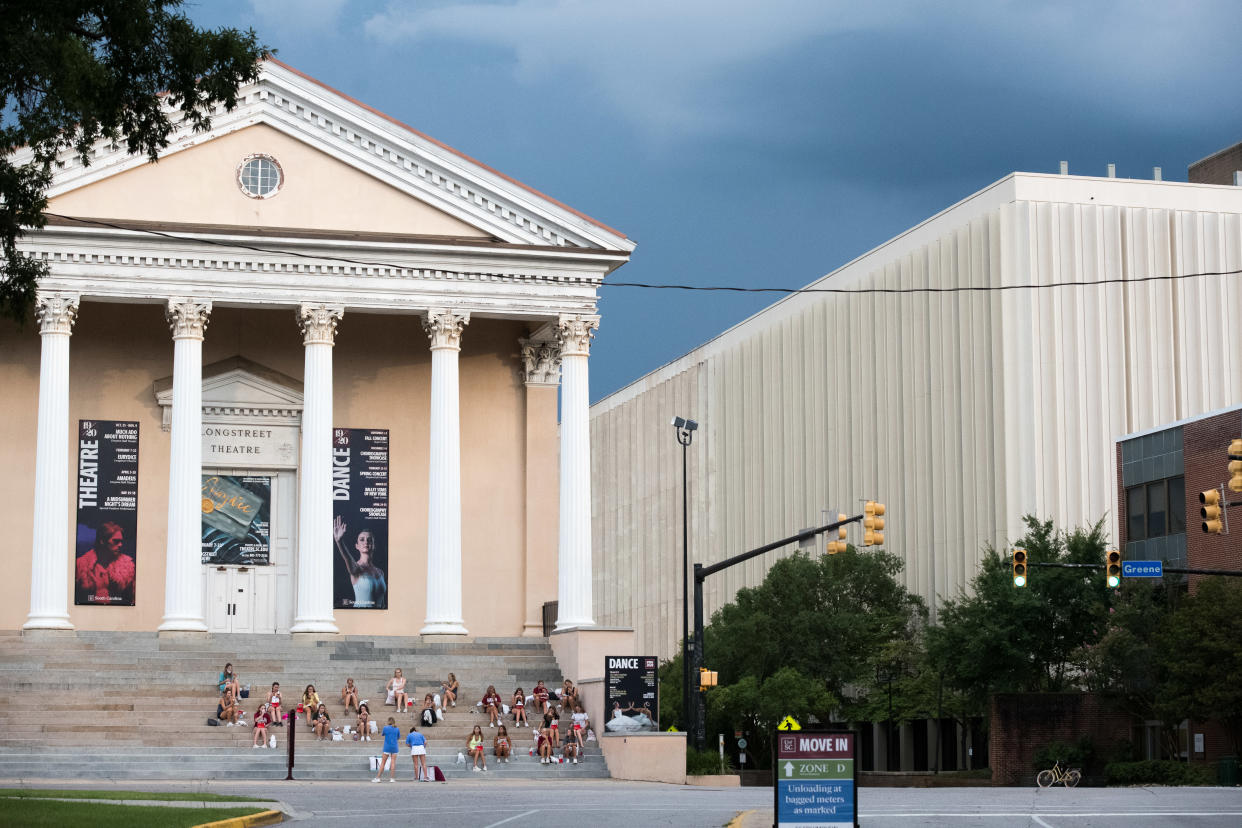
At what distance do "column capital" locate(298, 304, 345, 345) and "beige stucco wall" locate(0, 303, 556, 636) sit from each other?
3.95 meters

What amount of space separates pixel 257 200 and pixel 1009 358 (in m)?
40.3

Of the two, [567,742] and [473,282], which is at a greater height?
[473,282]

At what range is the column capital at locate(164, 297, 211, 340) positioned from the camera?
45.0 metres

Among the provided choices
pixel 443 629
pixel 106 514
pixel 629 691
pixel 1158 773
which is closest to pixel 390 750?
pixel 629 691

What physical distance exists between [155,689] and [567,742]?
30.5ft

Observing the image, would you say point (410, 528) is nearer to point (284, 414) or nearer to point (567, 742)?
point (284, 414)

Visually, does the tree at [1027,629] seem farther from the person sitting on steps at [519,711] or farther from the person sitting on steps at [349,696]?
the person sitting on steps at [349,696]

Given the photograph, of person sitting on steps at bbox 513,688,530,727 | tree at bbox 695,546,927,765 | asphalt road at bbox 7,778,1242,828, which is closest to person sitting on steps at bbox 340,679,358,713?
person sitting on steps at bbox 513,688,530,727

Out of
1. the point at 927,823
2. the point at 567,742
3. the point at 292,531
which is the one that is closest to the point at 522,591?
the point at 292,531

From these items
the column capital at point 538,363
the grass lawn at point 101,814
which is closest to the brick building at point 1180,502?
the column capital at point 538,363

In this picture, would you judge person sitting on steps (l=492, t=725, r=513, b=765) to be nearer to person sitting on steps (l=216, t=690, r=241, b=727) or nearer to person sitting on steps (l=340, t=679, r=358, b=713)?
person sitting on steps (l=340, t=679, r=358, b=713)

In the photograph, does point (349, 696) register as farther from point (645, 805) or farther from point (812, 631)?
point (812, 631)

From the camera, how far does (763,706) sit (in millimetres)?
64750

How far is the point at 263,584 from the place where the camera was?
4931 centimetres
